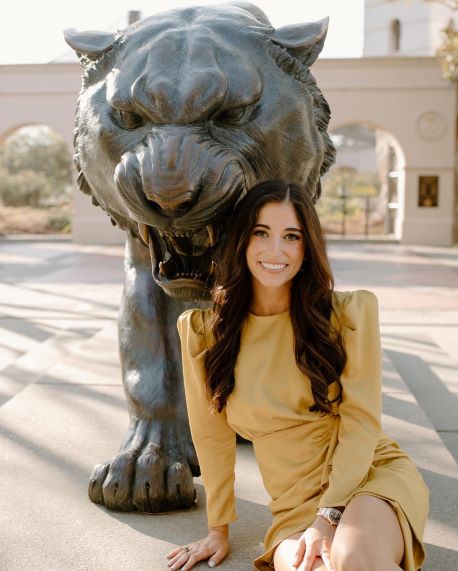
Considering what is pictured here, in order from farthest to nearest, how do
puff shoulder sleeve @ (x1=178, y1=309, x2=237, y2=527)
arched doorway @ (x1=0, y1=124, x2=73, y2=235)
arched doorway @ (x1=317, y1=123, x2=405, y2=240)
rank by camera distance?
arched doorway @ (x1=0, y1=124, x2=73, y2=235) < arched doorway @ (x1=317, y1=123, x2=405, y2=240) < puff shoulder sleeve @ (x1=178, y1=309, x2=237, y2=527)

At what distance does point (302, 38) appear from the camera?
2.34 metres

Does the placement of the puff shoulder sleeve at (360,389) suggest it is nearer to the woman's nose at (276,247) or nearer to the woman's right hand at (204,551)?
the woman's nose at (276,247)

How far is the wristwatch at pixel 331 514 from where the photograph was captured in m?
1.72

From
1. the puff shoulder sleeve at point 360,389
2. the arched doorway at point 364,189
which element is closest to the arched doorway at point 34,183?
the arched doorway at point 364,189

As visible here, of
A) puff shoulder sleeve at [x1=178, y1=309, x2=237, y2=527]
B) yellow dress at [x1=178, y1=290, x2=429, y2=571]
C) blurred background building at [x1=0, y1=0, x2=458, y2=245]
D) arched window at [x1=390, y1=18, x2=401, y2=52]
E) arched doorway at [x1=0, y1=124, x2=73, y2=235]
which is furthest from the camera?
arched window at [x1=390, y1=18, x2=401, y2=52]

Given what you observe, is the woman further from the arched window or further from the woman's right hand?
the arched window

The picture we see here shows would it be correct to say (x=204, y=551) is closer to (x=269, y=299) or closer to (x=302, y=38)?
(x=269, y=299)

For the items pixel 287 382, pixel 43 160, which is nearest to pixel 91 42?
pixel 287 382

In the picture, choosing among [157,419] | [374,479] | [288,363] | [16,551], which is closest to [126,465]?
[157,419]

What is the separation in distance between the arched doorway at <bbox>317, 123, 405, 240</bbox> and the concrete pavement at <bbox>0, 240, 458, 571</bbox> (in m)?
10.4

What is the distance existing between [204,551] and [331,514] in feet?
1.31

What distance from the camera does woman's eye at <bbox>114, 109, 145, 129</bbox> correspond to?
2.08 m

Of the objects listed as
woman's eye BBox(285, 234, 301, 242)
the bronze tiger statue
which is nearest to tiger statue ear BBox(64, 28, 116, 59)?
the bronze tiger statue

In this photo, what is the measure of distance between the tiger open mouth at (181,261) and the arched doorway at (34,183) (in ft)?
61.4
